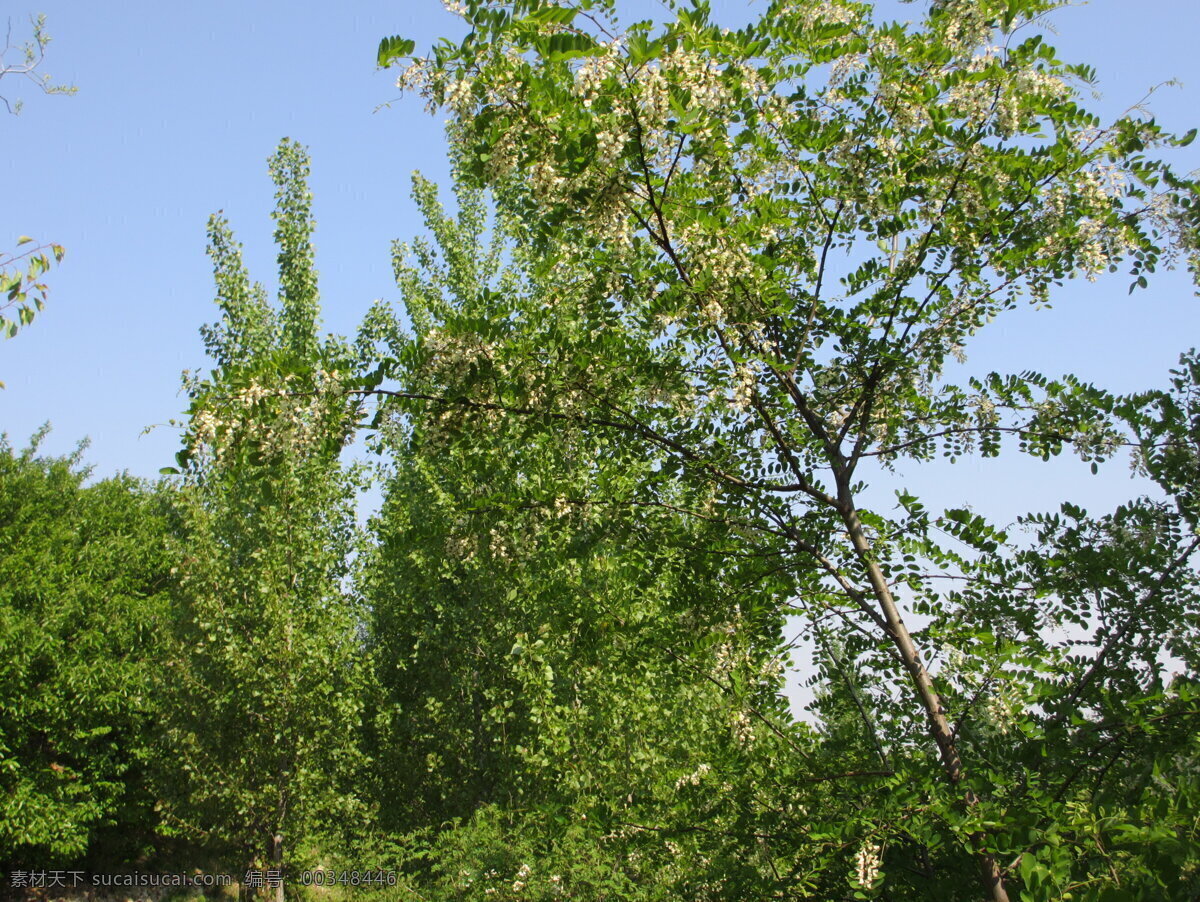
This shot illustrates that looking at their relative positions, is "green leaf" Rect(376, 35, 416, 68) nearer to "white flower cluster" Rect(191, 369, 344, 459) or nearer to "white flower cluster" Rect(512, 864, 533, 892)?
"white flower cluster" Rect(191, 369, 344, 459)

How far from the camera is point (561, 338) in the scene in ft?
11.1

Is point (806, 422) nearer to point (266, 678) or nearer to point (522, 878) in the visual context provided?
point (522, 878)

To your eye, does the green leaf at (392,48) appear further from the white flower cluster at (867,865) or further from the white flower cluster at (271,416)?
the white flower cluster at (867,865)

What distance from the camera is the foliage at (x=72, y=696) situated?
1758 cm

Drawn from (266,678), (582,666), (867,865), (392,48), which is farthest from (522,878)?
(266,678)

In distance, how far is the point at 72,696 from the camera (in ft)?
60.6

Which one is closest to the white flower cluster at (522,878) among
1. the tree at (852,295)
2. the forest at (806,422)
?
the forest at (806,422)

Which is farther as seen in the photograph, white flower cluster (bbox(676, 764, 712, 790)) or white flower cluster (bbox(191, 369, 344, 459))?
white flower cluster (bbox(676, 764, 712, 790))

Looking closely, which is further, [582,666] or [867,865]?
[582,666]

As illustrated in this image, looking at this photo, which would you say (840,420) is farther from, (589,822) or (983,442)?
(589,822)

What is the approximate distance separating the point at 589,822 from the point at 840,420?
78.6 inches

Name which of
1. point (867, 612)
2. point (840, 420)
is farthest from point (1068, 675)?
point (840, 420)

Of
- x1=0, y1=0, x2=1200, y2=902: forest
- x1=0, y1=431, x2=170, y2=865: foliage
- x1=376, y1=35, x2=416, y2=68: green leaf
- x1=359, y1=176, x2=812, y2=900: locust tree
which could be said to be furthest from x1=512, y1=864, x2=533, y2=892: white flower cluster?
x1=0, y1=431, x2=170, y2=865: foliage

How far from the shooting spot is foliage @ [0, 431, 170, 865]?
17578 millimetres
